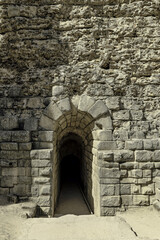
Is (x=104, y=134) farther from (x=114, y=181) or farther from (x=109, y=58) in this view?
(x=109, y=58)

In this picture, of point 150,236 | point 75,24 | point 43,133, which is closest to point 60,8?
point 75,24

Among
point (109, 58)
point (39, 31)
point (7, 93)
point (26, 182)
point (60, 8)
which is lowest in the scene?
point (26, 182)

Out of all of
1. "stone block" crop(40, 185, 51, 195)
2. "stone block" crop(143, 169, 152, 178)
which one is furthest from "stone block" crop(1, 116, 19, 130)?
"stone block" crop(143, 169, 152, 178)

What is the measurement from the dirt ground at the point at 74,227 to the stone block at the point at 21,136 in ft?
4.90

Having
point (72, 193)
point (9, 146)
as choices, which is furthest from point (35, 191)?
point (72, 193)

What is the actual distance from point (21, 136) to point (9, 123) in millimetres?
482

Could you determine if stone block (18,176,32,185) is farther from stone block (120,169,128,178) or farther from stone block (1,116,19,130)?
Result: stone block (120,169,128,178)

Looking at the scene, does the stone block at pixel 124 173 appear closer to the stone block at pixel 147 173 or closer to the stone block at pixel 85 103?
the stone block at pixel 147 173

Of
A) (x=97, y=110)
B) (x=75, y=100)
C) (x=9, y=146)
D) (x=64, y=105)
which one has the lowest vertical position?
(x=9, y=146)

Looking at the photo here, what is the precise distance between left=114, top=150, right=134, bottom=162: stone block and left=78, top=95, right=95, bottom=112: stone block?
1.35 m

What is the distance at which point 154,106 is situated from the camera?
4.83m

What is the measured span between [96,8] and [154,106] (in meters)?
3.15

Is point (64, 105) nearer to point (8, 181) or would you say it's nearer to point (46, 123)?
point (46, 123)

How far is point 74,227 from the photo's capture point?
323cm
